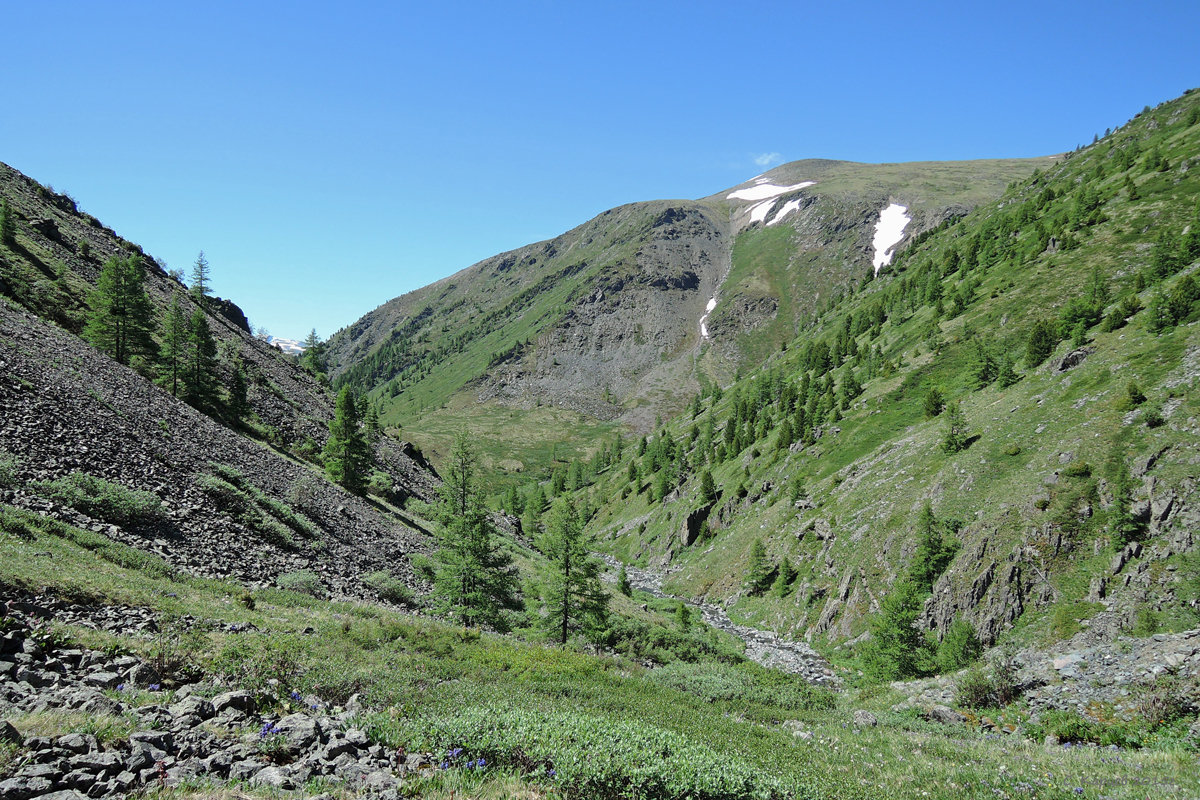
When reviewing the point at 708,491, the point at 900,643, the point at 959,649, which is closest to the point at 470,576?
the point at 900,643

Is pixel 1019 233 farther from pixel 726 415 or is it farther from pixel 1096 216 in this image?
pixel 726 415

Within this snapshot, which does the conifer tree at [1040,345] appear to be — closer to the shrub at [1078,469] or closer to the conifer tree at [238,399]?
the shrub at [1078,469]

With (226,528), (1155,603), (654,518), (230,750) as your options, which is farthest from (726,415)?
(230,750)

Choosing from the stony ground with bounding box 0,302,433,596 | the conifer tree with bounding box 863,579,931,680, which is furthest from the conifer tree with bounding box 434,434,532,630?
the conifer tree with bounding box 863,579,931,680

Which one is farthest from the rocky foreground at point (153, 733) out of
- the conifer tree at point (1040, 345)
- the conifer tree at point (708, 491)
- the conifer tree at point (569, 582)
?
the conifer tree at point (708, 491)

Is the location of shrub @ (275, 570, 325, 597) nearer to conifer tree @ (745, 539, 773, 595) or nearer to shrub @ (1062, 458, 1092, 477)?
conifer tree @ (745, 539, 773, 595)

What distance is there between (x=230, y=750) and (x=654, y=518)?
98698 millimetres

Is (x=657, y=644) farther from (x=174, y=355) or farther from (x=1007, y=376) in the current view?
(x=174, y=355)

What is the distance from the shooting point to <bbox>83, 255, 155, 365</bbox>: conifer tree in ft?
146

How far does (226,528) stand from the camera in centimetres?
2556

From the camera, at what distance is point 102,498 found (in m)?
21.0

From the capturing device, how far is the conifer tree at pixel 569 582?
32.2 metres

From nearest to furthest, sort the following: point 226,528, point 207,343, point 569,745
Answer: point 569,745 < point 226,528 < point 207,343

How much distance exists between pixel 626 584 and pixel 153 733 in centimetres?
5717
